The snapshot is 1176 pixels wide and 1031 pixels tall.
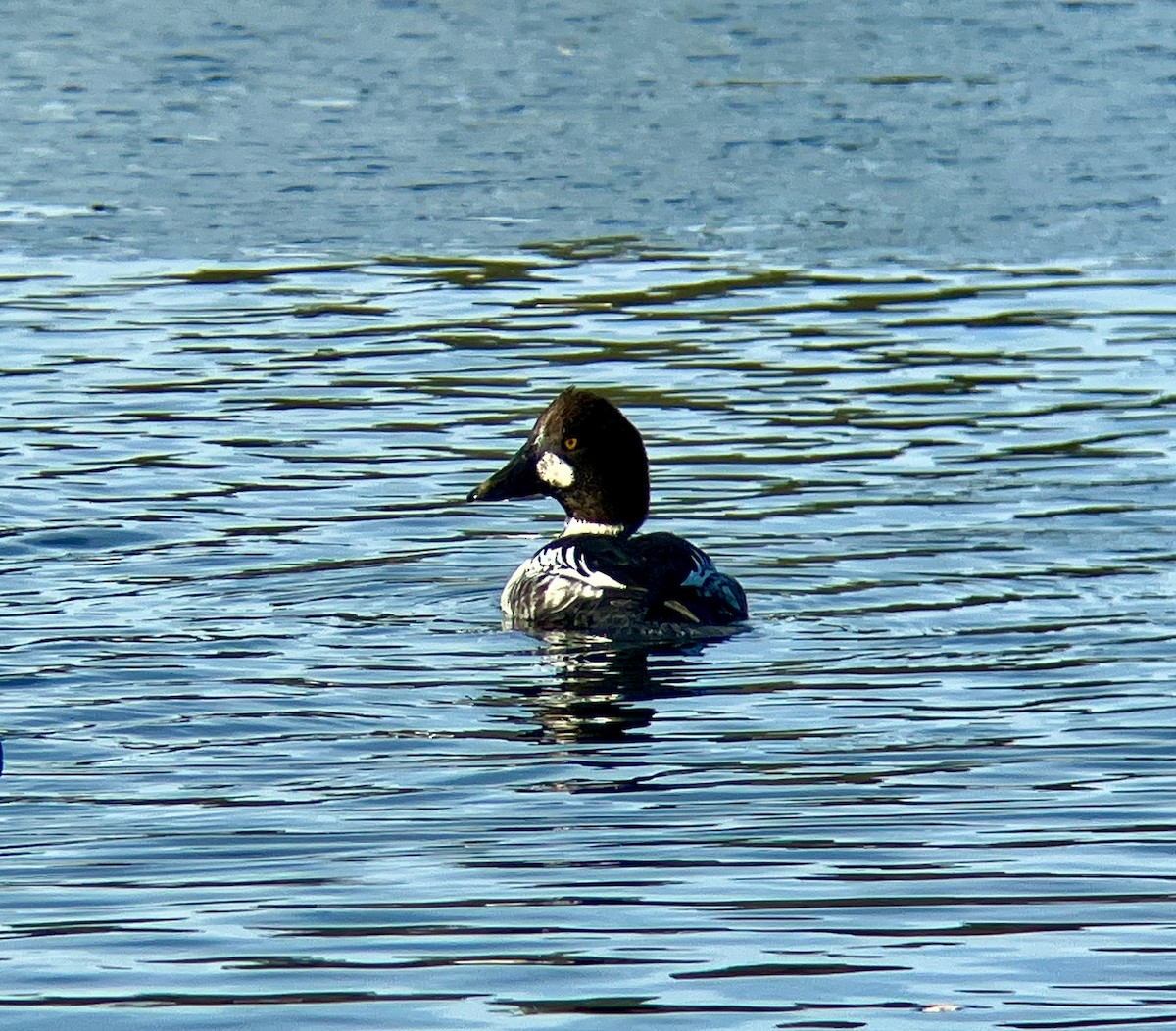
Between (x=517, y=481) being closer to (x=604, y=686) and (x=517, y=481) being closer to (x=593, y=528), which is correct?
(x=593, y=528)

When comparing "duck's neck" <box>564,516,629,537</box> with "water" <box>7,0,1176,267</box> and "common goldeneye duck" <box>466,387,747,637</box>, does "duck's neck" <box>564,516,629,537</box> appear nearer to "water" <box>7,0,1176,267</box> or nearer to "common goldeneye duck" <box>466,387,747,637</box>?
"common goldeneye duck" <box>466,387,747,637</box>

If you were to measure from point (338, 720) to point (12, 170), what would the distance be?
385 inches

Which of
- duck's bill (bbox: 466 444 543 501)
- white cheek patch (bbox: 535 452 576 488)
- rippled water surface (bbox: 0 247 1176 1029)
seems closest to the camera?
rippled water surface (bbox: 0 247 1176 1029)

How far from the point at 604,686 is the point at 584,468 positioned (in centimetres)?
168

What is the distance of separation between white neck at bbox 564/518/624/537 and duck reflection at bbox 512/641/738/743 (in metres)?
0.96

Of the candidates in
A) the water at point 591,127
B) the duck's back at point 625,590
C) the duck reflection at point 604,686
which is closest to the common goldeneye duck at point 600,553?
the duck's back at point 625,590

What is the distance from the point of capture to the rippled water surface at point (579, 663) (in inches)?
207

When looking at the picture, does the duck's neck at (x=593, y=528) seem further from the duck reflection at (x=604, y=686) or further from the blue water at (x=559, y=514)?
the duck reflection at (x=604, y=686)

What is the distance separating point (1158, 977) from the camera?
507 centimetres

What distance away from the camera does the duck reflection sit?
24.9ft

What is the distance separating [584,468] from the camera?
385 inches

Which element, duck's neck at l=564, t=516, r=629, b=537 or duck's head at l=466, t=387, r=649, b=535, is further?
duck's neck at l=564, t=516, r=629, b=537

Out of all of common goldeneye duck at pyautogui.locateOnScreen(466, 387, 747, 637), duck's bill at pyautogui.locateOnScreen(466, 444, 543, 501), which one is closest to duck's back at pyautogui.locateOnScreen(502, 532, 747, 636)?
common goldeneye duck at pyautogui.locateOnScreen(466, 387, 747, 637)

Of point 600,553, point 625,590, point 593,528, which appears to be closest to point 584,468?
point 593,528
